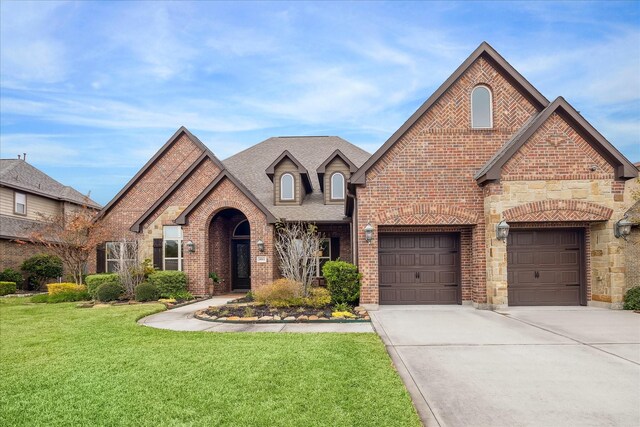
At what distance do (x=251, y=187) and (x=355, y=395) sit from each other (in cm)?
1599

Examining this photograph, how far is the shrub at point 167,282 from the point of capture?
15.0 meters

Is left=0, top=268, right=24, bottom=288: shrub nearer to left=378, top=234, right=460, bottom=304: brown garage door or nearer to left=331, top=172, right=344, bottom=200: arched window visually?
left=331, top=172, right=344, bottom=200: arched window

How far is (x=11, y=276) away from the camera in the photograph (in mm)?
20250

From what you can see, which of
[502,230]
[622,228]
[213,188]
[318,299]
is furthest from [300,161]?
[622,228]

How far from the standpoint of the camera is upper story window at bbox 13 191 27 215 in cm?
2311

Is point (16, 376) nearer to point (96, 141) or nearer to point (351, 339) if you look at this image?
point (351, 339)

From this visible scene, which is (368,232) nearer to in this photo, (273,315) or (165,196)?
(273,315)

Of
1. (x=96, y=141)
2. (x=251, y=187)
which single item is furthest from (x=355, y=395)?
(x=96, y=141)

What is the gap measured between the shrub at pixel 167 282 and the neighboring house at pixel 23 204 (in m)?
8.71

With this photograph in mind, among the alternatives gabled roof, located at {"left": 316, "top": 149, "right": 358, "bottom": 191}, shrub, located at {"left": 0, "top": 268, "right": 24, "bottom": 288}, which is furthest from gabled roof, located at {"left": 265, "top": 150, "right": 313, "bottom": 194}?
shrub, located at {"left": 0, "top": 268, "right": 24, "bottom": 288}

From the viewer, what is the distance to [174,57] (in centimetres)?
1961

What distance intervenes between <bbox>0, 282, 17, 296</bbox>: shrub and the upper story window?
6.25 m

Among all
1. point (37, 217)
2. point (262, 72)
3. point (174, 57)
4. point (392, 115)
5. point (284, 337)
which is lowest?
point (284, 337)

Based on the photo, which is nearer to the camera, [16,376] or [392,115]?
[16,376]
